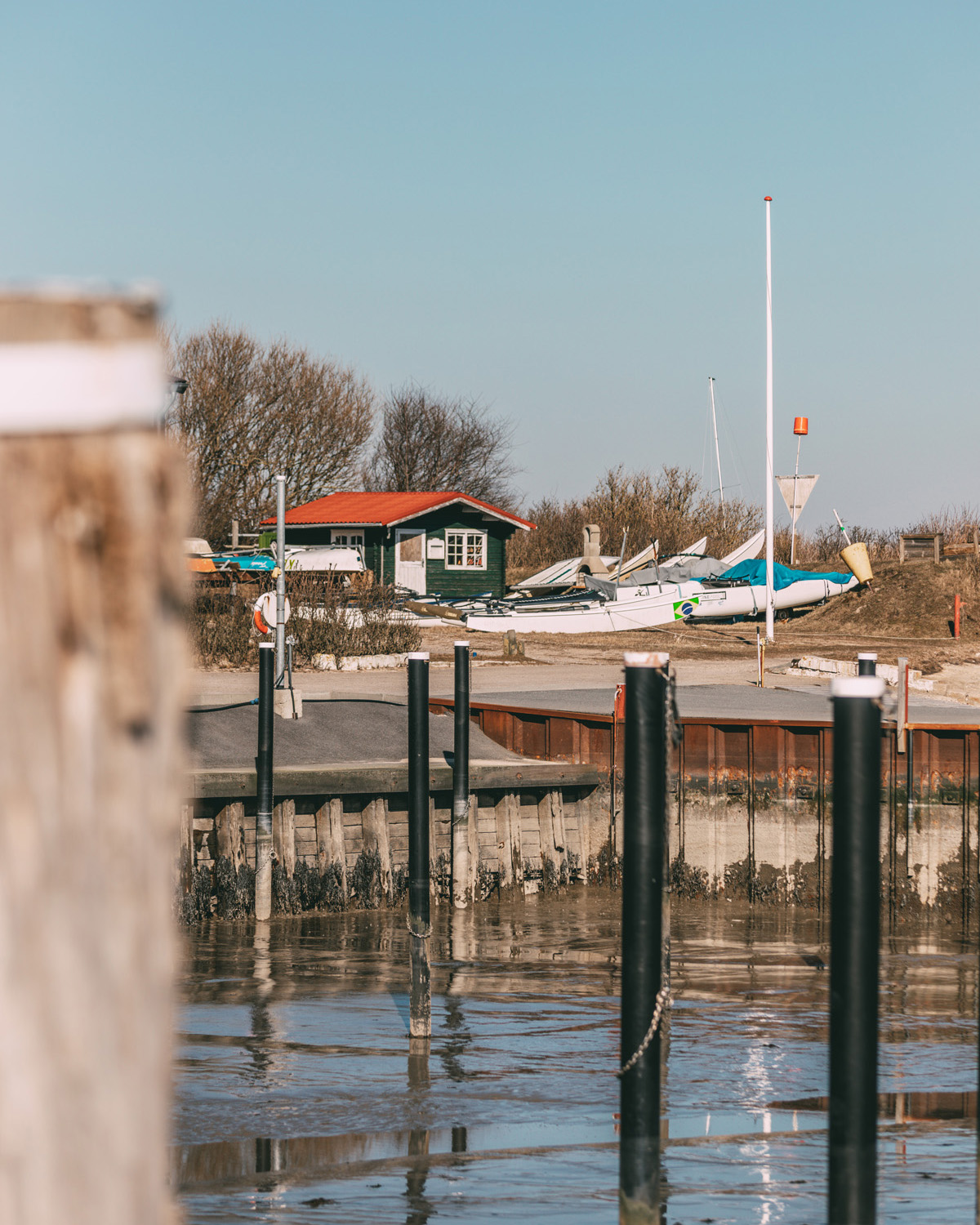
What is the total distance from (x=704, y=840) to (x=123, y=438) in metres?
13.7

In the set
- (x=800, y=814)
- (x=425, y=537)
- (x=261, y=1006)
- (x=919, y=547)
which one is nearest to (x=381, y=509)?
(x=425, y=537)

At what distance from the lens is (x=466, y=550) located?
155 ft

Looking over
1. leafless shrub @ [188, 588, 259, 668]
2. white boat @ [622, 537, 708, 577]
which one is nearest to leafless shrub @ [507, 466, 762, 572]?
white boat @ [622, 537, 708, 577]

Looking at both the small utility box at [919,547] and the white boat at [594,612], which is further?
the small utility box at [919,547]

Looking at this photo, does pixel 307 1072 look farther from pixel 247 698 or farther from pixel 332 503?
pixel 332 503

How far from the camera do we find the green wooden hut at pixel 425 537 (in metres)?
45.9

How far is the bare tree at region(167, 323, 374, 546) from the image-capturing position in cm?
5009

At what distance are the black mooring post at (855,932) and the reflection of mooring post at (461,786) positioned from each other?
1007 centimetres

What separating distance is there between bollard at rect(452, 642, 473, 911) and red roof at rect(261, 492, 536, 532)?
103 feet

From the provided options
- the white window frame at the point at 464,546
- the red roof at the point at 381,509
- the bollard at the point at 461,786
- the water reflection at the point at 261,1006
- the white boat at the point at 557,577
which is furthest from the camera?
the white window frame at the point at 464,546

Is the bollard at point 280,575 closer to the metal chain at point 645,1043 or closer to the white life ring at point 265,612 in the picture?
the white life ring at point 265,612

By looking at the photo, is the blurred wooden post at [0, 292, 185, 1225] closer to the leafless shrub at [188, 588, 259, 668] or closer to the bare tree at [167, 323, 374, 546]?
the leafless shrub at [188, 588, 259, 668]

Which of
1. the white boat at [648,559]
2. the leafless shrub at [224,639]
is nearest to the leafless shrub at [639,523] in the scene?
the white boat at [648,559]

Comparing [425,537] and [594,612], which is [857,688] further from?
[425,537]
